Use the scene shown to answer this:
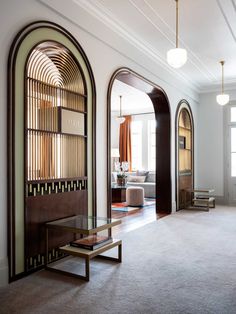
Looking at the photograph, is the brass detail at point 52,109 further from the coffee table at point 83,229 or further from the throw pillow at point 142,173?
the throw pillow at point 142,173

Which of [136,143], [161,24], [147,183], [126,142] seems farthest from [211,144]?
[161,24]

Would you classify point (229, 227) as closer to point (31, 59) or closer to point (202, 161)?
point (202, 161)

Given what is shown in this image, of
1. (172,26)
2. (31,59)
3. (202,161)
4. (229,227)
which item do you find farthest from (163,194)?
(31,59)

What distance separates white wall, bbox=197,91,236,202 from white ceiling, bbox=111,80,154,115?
6.01ft

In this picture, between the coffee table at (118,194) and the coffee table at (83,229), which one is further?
the coffee table at (118,194)

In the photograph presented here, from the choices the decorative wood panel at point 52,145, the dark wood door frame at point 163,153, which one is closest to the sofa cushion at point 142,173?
the dark wood door frame at point 163,153

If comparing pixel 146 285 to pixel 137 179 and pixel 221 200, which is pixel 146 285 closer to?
pixel 221 200

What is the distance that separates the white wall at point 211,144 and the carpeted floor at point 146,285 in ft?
14.0

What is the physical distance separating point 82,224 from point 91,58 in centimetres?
217

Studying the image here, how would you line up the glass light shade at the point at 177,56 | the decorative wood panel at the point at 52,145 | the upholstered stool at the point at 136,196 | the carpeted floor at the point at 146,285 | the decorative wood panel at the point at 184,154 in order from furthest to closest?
Answer: the upholstered stool at the point at 136,196 → the decorative wood panel at the point at 184,154 → the glass light shade at the point at 177,56 → the decorative wood panel at the point at 52,145 → the carpeted floor at the point at 146,285

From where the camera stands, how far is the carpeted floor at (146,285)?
233cm

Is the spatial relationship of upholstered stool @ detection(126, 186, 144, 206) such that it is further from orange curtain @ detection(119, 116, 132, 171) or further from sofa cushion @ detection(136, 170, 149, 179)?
orange curtain @ detection(119, 116, 132, 171)

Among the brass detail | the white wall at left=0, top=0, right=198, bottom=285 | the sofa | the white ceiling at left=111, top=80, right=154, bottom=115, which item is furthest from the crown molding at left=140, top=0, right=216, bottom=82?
the sofa

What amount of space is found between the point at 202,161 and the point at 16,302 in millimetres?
7000
